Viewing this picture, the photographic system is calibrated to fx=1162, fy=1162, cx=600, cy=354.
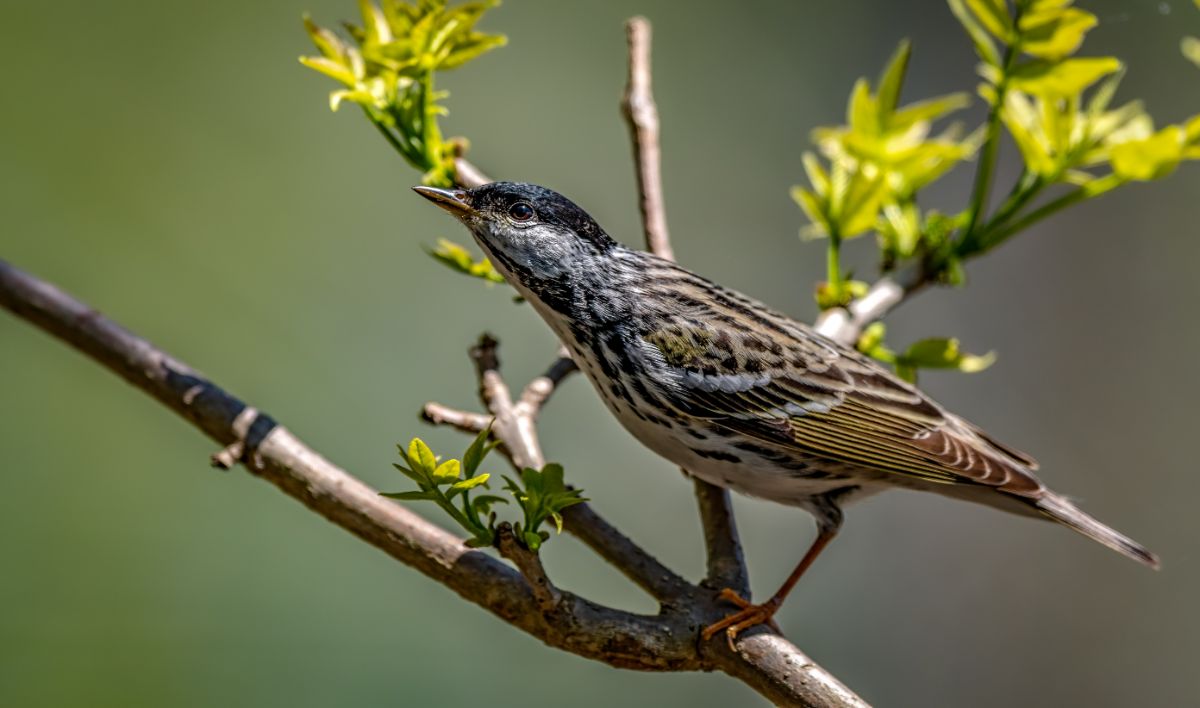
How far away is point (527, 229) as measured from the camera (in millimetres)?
2861

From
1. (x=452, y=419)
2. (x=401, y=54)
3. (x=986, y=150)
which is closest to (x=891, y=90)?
(x=986, y=150)

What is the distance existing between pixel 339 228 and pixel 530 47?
5.33 ft

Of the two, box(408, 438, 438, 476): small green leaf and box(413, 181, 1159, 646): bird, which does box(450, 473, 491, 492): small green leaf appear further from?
box(413, 181, 1159, 646): bird

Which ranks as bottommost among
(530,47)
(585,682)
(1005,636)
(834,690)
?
(585,682)

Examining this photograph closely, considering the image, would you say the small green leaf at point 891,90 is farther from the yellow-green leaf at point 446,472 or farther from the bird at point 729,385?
the yellow-green leaf at point 446,472

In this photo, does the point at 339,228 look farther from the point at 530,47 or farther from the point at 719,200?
the point at 719,200

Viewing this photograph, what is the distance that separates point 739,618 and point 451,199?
1.15 m

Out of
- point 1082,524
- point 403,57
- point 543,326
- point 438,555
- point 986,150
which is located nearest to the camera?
point 438,555

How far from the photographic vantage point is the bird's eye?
2.82m

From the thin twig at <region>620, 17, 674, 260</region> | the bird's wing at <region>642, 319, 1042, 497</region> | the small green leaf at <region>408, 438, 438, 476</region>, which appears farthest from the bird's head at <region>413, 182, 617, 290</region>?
the small green leaf at <region>408, 438, 438, 476</region>

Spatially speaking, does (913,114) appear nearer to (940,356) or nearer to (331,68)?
(940,356)

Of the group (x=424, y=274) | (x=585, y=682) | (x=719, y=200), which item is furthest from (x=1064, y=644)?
(x=424, y=274)

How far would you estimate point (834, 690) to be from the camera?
2184mm

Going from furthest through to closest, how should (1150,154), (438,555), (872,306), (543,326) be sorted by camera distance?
1. (543,326)
2. (872,306)
3. (1150,154)
4. (438,555)
